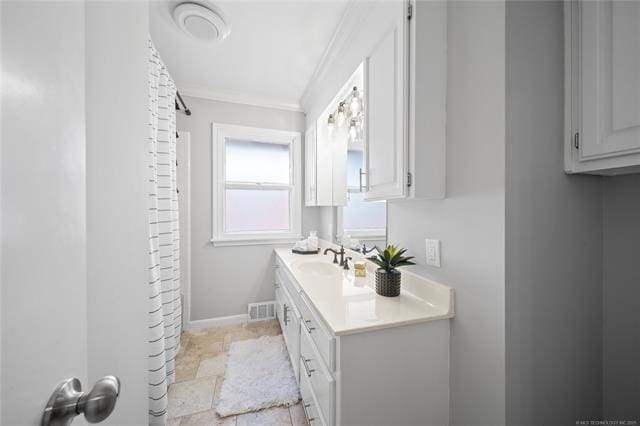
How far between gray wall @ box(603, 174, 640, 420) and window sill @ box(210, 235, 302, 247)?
239 cm

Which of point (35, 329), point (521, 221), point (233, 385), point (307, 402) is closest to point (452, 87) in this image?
point (521, 221)

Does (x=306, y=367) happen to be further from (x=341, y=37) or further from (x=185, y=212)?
(x=341, y=37)

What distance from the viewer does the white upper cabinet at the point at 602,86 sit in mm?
769

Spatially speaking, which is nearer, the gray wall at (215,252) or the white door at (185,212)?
the white door at (185,212)

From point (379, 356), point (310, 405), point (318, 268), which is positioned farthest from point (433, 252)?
point (318, 268)

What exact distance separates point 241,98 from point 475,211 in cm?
258

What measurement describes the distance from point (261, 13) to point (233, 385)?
2.54m

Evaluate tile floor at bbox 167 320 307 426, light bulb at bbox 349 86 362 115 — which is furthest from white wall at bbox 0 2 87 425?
light bulb at bbox 349 86 362 115

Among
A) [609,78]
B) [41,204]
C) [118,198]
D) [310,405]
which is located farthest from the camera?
[310,405]

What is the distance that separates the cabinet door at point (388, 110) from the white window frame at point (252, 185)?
5.33 ft

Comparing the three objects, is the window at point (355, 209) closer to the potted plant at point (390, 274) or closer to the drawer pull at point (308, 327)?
→ the potted plant at point (390, 274)

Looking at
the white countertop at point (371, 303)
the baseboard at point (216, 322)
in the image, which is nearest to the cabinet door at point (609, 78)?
the white countertop at point (371, 303)

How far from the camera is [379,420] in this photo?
3.20 feet

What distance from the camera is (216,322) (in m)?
2.59
